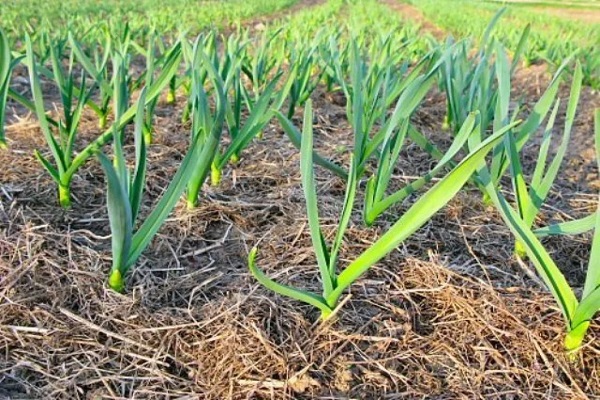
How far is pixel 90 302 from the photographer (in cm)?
110

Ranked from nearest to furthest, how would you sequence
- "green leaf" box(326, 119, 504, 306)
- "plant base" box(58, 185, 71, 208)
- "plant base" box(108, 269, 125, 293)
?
"green leaf" box(326, 119, 504, 306) < "plant base" box(108, 269, 125, 293) < "plant base" box(58, 185, 71, 208)

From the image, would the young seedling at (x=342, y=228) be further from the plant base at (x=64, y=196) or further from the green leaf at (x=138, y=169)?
the plant base at (x=64, y=196)

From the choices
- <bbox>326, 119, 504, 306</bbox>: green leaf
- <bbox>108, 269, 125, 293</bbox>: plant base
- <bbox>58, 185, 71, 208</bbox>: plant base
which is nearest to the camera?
<bbox>326, 119, 504, 306</bbox>: green leaf

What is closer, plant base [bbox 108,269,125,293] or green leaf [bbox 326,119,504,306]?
green leaf [bbox 326,119,504,306]

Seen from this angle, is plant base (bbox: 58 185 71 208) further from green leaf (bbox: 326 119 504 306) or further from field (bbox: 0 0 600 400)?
green leaf (bbox: 326 119 504 306)

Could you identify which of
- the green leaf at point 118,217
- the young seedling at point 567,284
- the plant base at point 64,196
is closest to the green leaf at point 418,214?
the young seedling at point 567,284

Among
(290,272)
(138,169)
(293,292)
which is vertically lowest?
(290,272)

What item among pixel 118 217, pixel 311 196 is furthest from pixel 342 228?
pixel 118 217

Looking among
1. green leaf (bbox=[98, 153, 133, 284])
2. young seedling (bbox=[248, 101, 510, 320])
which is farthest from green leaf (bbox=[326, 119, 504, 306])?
green leaf (bbox=[98, 153, 133, 284])

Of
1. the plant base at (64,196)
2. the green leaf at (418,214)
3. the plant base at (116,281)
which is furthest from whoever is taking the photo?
the plant base at (64,196)

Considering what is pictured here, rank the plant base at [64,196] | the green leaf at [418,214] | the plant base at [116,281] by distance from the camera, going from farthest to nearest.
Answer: the plant base at [64,196]
the plant base at [116,281]
the green leaf at [418,214]

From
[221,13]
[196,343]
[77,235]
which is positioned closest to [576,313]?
[196,343]

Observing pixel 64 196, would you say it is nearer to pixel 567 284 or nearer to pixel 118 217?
pixel 118 217

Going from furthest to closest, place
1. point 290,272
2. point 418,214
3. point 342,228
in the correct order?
point 290,272, point 342,228, point 418,214
